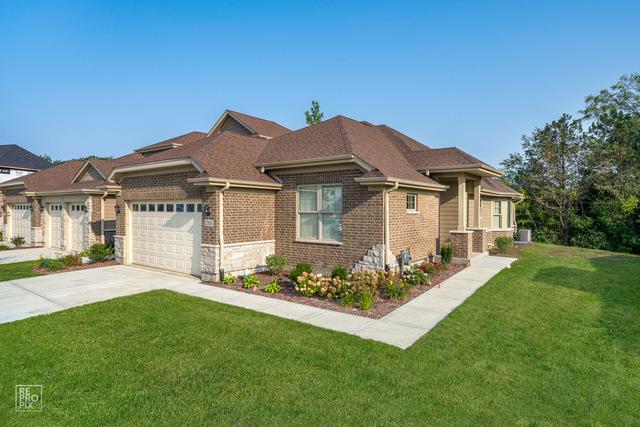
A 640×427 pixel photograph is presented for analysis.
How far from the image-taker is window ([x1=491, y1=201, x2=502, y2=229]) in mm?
18906

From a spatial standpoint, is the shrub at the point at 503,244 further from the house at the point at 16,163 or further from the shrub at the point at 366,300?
the house at the point at 16,163

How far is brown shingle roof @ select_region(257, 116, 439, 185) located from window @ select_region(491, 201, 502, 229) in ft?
25.9

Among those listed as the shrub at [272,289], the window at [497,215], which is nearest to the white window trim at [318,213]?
the shrub at [272,289]

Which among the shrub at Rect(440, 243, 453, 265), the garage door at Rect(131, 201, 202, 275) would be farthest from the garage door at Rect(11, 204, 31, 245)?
the shrub at Rect(440, 243, 453, 265)

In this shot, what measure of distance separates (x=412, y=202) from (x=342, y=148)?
3150mm

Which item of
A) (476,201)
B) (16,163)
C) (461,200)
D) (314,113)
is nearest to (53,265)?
(461,200)

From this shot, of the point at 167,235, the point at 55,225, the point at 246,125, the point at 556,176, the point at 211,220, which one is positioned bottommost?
the point at 167,235

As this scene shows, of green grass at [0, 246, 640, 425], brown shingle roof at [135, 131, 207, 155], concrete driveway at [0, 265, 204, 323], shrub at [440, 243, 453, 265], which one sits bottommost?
green grass at [0, 246, 640, 425]

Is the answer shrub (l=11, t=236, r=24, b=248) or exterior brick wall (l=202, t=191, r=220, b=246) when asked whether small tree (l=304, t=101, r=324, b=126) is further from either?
shrub (l=11, t=236, r=24, b=248)

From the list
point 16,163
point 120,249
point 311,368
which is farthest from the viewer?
point 16,163

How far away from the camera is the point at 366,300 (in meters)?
7.89

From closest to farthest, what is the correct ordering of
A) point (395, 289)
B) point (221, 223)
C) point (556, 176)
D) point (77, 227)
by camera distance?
point (395, 289), point (221, 223), point (77, 227), point (556, 176)

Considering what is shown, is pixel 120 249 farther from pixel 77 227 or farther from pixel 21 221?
pixel 21 221

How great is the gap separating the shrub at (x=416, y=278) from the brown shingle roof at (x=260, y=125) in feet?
30.9
